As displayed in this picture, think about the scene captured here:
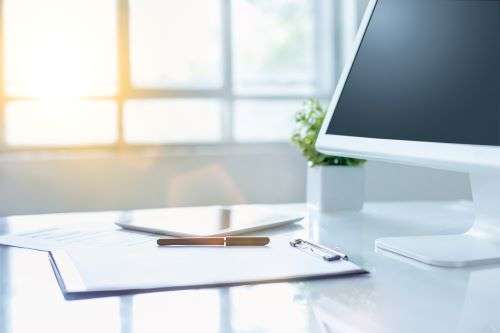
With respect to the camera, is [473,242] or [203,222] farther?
[203,222]

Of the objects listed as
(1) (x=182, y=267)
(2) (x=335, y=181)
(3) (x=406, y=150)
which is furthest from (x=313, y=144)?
(1) (x=182, y=267)

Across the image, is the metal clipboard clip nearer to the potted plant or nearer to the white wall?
the potted plant

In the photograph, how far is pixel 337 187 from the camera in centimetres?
137

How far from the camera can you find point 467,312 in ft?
2.03

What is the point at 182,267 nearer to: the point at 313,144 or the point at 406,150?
the point at 406,150

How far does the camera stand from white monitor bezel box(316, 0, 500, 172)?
79cm

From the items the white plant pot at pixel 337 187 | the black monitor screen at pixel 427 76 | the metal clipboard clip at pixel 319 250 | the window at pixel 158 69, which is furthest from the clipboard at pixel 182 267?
the window at pixel 158 69

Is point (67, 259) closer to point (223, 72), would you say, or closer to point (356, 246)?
point (356, 246)

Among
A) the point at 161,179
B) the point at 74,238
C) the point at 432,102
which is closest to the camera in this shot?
the point at 432,102

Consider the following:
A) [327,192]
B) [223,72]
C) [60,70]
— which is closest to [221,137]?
[223,72]

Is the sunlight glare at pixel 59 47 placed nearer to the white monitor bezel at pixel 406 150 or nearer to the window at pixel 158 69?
the window at pixel 158 69

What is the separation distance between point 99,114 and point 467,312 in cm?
306

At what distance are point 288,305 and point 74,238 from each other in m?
0.51

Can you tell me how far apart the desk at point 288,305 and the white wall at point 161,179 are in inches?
96.0
